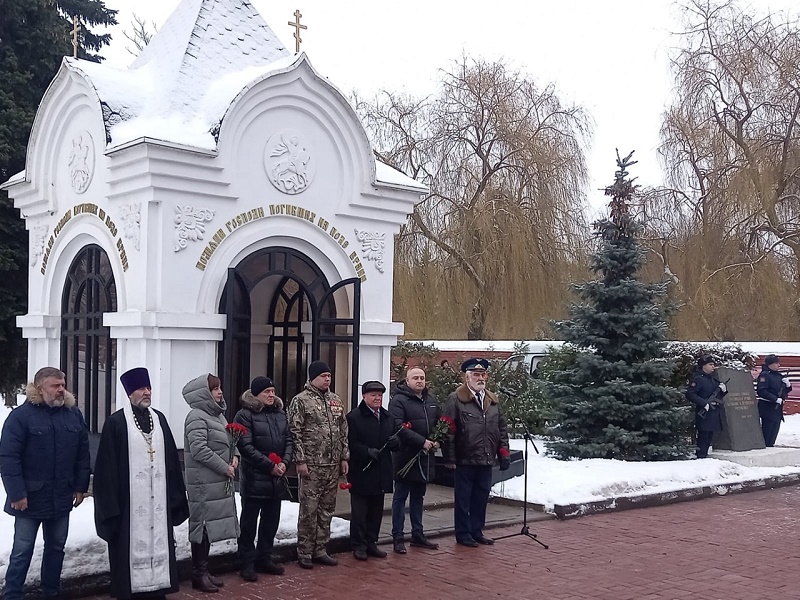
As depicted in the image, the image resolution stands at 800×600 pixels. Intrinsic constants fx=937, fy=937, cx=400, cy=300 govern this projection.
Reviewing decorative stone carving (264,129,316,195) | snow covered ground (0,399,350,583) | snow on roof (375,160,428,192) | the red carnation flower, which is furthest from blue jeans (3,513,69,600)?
snow on roof (375,160,428,192)

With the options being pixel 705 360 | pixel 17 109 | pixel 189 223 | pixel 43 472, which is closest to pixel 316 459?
pixel 43 472

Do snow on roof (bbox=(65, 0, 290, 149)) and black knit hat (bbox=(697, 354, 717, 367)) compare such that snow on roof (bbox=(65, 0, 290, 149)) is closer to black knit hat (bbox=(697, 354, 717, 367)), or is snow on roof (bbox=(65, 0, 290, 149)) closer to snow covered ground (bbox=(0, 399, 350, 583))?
snow covered ground (bbox=(0, 399, 350, 583))

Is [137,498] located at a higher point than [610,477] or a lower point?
higher

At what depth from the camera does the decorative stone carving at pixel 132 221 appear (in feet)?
32.3

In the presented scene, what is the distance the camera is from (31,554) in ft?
21.6

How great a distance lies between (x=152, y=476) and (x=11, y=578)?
1164 millimetres

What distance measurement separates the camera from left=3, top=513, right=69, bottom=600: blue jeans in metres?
6.52

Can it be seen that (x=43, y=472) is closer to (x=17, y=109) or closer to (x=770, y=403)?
(x=17, y=109)

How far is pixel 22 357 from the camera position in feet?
52.1

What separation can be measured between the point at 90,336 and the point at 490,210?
16320 mm

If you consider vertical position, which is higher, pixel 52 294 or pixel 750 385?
pixel 52 294

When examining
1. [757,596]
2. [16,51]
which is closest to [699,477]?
[757,596]

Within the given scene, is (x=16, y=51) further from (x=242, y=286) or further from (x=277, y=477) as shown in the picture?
(x=277, y=477)

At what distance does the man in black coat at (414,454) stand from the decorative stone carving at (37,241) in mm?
5532
